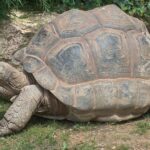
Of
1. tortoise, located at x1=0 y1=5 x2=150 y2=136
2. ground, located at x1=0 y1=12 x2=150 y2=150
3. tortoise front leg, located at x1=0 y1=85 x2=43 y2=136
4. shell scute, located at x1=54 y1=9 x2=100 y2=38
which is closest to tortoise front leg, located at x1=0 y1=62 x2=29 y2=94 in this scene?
tortoise, located at x1=0 y1=5 x2=150 y2=136

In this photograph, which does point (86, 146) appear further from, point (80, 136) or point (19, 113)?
point (19, 113)

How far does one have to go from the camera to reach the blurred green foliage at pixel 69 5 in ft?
24.8

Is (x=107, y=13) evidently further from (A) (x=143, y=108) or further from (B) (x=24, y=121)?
(B) (x=24, y=121)

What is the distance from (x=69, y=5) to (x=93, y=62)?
213 centimetres

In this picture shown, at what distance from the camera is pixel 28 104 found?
5.86 m

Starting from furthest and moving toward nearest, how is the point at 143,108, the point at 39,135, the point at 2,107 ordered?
the point at 2,107 → the point at 143,108 → the point at 39,135

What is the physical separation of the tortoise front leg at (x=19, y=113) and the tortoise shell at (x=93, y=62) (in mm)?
228

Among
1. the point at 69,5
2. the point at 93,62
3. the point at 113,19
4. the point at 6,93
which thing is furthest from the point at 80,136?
the point at 69,5

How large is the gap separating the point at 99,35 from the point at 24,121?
135cm

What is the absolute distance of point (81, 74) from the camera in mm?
5961

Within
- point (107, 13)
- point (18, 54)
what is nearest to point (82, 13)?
point (107, 13)

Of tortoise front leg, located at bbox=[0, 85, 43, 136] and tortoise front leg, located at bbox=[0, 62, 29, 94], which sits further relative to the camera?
tortoise front leg, located at bbox=[0, 62, 29, 94]

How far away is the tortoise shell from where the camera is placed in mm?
5922

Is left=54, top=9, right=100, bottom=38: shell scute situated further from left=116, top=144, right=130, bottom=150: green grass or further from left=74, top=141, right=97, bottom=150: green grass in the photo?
left=116, top=144, right=130, bottom=150: green grass
